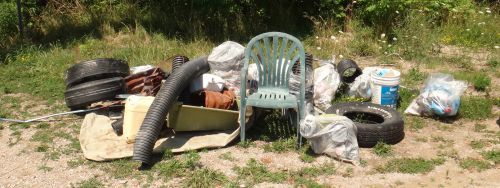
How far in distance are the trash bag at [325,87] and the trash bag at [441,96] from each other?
1002 mm

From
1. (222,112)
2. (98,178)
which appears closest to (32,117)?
(98,178)

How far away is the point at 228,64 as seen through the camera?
6.52 meters

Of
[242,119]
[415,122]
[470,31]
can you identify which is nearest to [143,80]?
[242,119]

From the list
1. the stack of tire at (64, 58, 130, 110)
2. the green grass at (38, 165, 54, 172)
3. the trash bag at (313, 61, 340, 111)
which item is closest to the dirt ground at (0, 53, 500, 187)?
the green grass at (38, 165, 54, 172)

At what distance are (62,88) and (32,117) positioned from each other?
3.12 feet

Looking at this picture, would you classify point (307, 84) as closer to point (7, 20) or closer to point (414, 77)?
point (414, 77)

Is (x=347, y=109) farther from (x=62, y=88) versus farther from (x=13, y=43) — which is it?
(x=13, y=43)

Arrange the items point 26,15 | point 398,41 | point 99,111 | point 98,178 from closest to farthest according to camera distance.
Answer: point 98,178, point 99,111, point 398,41, point 26,15

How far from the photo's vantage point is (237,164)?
209 inches

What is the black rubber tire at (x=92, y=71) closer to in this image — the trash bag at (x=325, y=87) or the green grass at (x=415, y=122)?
the trash bag at (x=325, y=87)

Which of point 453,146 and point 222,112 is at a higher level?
point 222,112

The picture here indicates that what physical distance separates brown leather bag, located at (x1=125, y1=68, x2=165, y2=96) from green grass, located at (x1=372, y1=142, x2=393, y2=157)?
261 centimetres

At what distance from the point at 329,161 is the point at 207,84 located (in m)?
1.69

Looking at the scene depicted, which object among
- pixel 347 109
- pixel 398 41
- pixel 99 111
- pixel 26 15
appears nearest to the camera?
pixel 347 109
